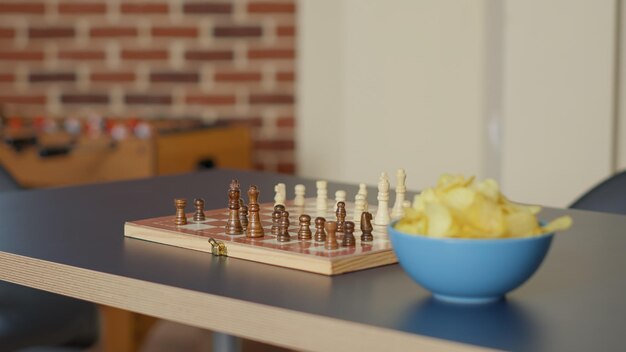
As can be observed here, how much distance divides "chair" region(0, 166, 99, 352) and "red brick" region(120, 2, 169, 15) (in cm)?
210

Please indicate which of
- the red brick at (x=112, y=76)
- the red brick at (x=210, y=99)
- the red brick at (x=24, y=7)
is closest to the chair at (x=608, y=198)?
the red brick at (x=210, y=99)

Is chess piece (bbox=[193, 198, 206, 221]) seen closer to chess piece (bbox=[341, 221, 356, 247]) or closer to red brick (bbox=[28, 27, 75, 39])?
chess piece (bbox=[341, 221, 356, 247])

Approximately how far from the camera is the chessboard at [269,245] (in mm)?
1400

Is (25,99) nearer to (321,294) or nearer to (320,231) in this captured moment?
(320,231)

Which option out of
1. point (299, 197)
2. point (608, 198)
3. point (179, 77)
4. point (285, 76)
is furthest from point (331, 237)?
point (179, 77)

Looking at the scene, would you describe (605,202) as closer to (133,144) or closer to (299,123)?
(133,144)

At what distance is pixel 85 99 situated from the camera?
14.3 ft

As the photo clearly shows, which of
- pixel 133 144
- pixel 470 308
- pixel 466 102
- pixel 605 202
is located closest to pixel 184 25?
pixel 133 144

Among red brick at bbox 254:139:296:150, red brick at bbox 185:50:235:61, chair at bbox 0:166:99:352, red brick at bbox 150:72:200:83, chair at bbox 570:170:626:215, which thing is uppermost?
red brick at bbox 185:50:235:61

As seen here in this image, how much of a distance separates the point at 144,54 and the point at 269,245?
9.72 ft

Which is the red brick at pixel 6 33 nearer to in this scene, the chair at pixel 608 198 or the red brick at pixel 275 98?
the red brick at pixel 275 98

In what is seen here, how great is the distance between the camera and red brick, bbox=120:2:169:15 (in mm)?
4289

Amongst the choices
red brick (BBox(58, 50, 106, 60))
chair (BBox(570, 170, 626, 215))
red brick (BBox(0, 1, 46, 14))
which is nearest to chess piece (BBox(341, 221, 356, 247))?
chair (BBox(570, 170, 626, 215))

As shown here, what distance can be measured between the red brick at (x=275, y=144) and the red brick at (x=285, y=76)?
9.6 inches
